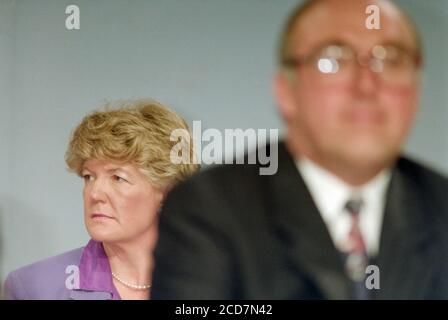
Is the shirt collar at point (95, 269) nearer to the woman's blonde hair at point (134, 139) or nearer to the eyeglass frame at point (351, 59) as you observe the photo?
the woman's blonde hair at point (134, 139)

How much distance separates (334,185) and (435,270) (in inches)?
12.9

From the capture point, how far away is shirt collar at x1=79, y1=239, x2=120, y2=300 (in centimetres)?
213

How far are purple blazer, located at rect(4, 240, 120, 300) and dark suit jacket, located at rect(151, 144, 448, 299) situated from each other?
0.51 ft

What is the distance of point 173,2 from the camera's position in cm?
218

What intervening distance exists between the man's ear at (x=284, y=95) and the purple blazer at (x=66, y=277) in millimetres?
577

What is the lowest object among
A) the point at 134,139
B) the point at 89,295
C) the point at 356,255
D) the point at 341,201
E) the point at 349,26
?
the point at 89,295

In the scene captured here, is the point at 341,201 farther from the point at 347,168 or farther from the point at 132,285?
the point at 132,285

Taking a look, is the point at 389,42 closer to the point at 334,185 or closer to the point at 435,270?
the point at 334,185

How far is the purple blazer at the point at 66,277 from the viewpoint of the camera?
Answer: 2.13 meters

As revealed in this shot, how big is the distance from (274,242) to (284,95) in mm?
367

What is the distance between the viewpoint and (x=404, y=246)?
205 centimetres

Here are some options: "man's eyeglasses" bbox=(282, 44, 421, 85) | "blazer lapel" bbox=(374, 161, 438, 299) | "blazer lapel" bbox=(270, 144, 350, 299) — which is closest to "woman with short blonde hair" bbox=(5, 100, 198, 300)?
"blazer lapel" bbox=(270, 144, 350, 299)

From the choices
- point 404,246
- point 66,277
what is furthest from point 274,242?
point 66,277
